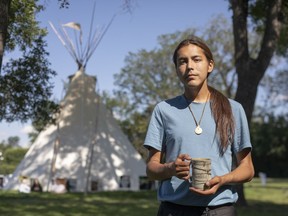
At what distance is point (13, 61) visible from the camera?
11.5 m

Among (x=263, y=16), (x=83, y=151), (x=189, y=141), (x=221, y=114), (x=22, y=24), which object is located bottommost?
(x=189, y=141)

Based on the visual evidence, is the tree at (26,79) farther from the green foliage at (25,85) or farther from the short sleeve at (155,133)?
the short sleeve at (155,133)

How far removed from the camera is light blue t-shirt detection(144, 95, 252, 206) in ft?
6.97

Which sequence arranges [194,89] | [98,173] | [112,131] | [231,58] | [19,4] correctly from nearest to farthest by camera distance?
[194,89] < [19,4] < [98,173] < [112,131] < [231,58]

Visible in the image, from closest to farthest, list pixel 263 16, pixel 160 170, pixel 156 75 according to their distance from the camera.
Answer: pixel 160 170, pixel 263 16, pixel 156 75

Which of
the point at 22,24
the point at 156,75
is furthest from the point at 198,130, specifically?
the point at 156,75

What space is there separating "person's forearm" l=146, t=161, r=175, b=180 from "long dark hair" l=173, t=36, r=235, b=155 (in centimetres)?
29

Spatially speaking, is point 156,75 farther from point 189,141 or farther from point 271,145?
point 189,141

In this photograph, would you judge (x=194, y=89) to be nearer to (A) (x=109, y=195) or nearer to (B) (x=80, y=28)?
(A) (x=109, y=195)

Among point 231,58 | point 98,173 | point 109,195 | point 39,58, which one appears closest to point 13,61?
point 39,58

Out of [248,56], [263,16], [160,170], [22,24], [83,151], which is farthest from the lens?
[83,151]

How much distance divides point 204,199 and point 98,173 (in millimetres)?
19595

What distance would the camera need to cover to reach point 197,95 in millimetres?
2256

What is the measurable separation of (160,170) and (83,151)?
19.7 metres
